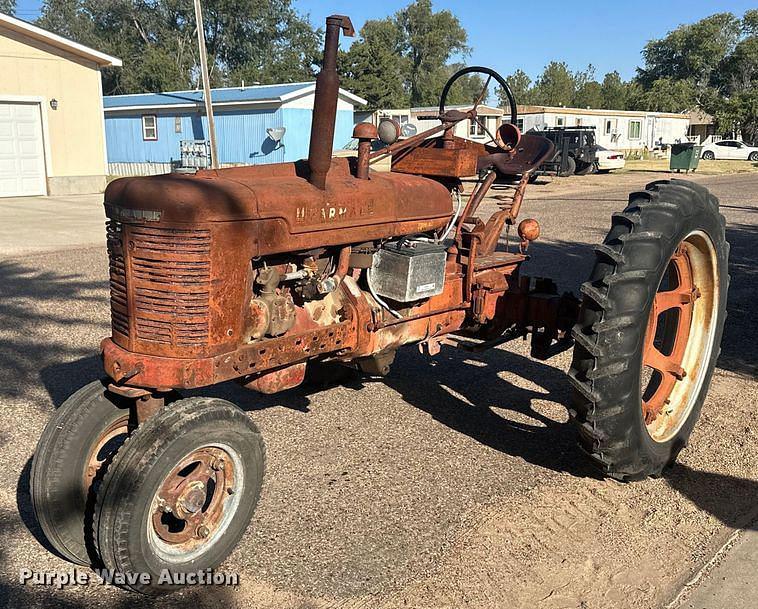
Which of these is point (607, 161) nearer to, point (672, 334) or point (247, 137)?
point (247, 137)

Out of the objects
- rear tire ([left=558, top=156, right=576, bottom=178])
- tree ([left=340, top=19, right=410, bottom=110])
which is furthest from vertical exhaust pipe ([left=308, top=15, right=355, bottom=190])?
tree ([left=340, top=19, right=410, bottom=110])

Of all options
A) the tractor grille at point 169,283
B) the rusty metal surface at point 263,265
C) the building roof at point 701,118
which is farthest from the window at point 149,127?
the building roof at point 701,118

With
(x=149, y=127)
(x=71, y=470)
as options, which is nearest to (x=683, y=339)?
(x=71, y=470)

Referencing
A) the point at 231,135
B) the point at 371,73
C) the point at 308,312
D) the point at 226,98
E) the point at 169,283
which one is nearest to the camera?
the point at 169,283

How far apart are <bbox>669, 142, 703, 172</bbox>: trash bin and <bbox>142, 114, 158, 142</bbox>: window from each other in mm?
21139

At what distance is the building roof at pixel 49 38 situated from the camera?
683 inches

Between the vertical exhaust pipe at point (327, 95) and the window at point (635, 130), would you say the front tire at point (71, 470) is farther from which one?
the window at point (635, 130)

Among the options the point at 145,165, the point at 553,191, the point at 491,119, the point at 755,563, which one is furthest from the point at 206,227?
the point at 491,119

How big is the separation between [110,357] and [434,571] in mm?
1540

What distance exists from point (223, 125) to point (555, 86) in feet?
213

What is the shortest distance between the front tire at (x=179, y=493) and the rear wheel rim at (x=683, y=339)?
218 centimetres

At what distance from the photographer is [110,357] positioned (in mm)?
2820

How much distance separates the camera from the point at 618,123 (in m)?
48.5

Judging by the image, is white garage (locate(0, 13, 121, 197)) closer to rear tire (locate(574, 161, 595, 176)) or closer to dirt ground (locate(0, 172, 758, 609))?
dirt ground (locate(0, 172, 758, 609))
